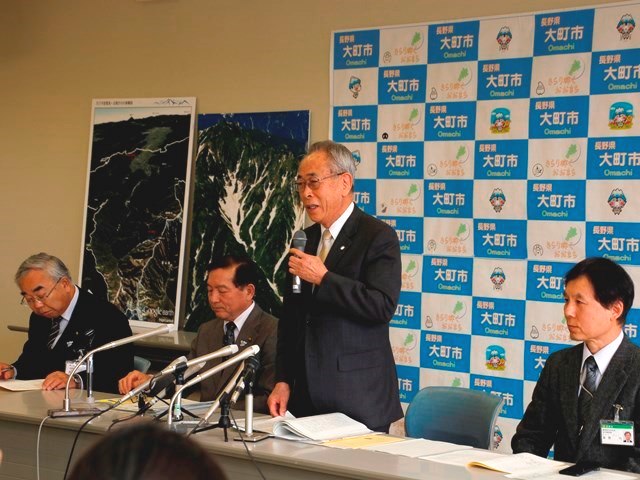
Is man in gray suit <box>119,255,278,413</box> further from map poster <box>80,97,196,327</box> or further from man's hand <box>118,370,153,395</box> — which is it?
map poster <box>80,97,196,327</box>

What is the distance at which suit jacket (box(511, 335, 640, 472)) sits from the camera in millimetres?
2875


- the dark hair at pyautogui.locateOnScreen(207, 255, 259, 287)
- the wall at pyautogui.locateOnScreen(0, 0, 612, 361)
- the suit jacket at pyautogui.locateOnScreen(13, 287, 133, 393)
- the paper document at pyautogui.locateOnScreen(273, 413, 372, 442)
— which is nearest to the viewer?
the paper document at pyautogui.locateOnScreen(273, 413, 372, 442)

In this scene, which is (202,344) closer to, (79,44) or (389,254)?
(389,254)

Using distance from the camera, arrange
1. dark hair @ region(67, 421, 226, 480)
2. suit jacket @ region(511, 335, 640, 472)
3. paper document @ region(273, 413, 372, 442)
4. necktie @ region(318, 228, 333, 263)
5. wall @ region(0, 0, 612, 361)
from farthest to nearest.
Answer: wall @ region(0, 0, 612, 361) < necktie @ region(318, 228, 333, 263) < paper document @ region(273, 413, 372, 442) < suit jacket @ region(511, 335, 640, 472) < dark hair @ region(67, 421, 226, 480)

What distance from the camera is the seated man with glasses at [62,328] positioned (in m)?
4.26

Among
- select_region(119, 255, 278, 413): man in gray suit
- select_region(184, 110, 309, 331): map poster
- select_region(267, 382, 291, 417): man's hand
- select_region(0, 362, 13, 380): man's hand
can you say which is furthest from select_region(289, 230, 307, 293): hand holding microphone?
select_region(184, 110, 309, 331): map poster

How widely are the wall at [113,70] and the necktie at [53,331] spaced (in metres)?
1.99

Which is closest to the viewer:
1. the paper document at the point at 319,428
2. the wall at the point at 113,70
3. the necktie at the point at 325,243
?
the paper document at the point at 319,428

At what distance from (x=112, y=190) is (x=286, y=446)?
3777 millimetres

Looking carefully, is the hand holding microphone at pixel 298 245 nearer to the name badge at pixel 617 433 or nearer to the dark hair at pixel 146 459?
the name badge at pixel 617 433

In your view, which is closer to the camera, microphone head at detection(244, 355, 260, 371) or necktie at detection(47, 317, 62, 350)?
microphone head at detection(244, 355, 260, 371)

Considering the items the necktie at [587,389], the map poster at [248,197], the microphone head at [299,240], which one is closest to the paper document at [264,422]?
the microphone head at [299,240]

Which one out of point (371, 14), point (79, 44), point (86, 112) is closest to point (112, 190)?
point (86, 112)

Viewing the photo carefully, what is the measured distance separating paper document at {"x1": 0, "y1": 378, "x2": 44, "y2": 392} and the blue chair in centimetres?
172
